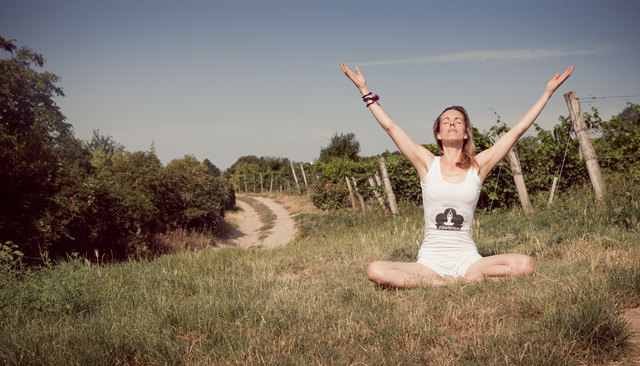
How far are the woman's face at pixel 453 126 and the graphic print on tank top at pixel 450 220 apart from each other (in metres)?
0.73

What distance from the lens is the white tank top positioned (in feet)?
12.1

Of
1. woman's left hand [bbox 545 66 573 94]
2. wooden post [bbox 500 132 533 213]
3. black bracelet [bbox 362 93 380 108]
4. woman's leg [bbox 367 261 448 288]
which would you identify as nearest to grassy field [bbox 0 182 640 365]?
woman's leg [bbox 367 261 448 288]

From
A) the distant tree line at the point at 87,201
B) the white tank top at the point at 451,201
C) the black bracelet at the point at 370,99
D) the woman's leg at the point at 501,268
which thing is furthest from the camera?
the distant tree line at the point at 87,201

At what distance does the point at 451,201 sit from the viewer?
372 cm

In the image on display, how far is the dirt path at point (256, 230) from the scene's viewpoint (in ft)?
55.4

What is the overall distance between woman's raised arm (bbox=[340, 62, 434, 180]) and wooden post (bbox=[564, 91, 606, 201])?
5222 mm

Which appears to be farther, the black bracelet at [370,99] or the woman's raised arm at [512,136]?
the black bracelet at [370,99]

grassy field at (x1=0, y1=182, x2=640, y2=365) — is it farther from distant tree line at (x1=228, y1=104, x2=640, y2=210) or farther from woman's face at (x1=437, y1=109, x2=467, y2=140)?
distant tree line at (x1=228, y1=104, x2=640, y2=210)

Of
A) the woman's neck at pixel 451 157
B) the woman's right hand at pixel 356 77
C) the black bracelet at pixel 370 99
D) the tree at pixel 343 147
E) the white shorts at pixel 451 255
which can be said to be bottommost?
the white shorts at pixel 451 255

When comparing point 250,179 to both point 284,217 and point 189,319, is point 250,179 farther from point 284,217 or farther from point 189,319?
point 189,319

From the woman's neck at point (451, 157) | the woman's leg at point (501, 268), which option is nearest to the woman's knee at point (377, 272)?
the woman's leg at point (501, 268)

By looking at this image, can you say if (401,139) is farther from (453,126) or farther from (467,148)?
(467,148)

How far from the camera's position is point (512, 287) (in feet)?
10.8

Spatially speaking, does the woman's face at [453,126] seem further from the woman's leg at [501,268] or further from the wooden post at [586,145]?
the wooden post at [586,145]
